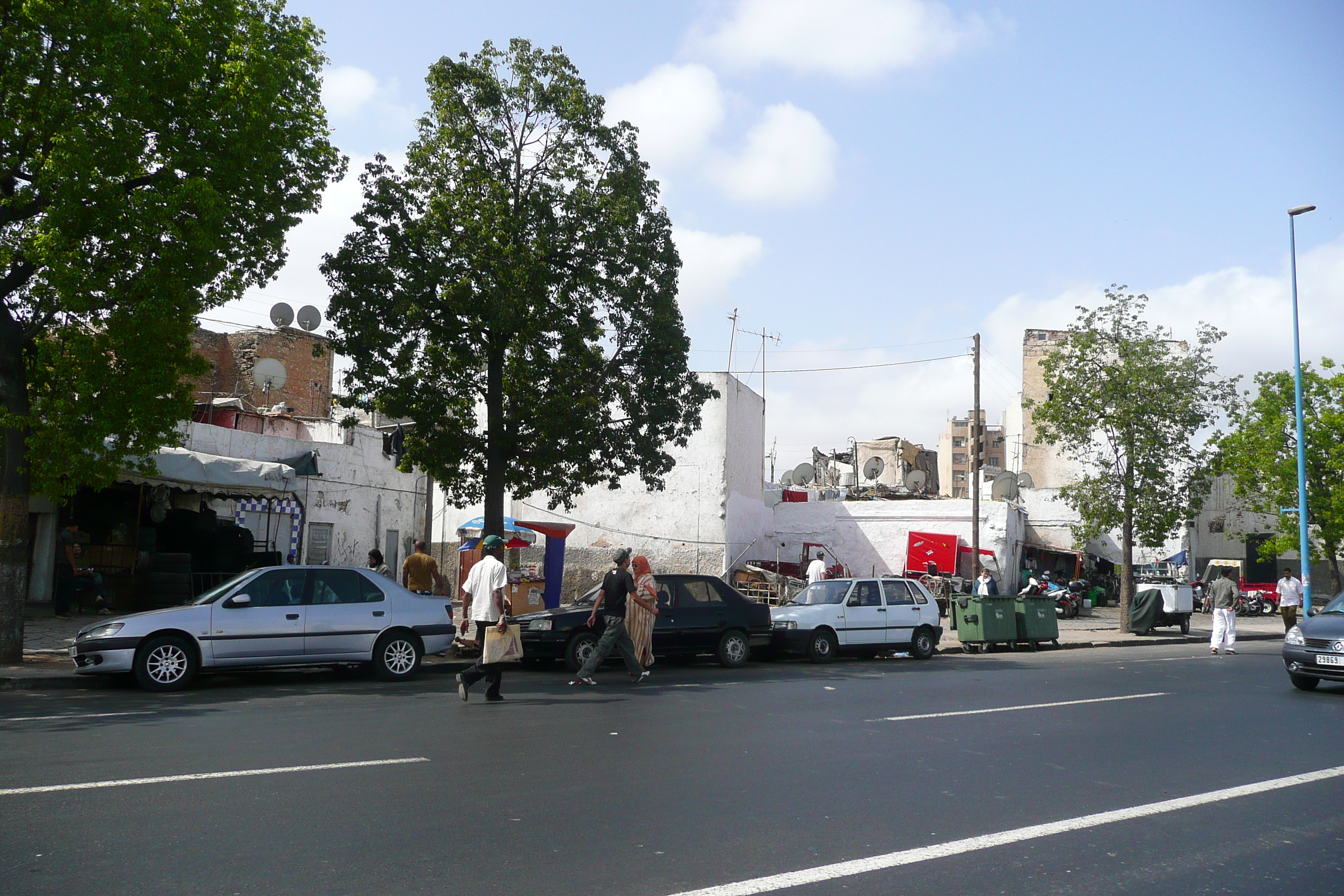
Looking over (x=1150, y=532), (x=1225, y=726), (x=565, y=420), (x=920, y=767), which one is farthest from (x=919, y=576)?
(x=920, y=767)

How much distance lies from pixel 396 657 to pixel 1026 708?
304 inches

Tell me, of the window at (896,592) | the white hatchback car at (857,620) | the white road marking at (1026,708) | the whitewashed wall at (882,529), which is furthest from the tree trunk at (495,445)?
the whitewashed wall at (882,529)

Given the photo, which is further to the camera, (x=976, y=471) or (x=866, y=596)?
(x=976, y=471)

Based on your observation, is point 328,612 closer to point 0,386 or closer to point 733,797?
point 0,386

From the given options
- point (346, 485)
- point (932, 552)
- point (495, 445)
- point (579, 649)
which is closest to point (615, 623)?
point (579, 649)

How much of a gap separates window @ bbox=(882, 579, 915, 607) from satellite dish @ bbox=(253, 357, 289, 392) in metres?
21.2

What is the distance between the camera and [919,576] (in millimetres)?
31078

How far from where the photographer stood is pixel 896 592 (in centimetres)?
1781

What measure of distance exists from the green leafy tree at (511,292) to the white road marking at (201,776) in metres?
8.26

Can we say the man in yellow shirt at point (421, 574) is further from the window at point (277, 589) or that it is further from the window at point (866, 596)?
the window at point (866, 596)

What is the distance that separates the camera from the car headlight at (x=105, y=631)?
11.1 metres

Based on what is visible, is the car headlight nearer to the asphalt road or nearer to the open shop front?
the asphalt road

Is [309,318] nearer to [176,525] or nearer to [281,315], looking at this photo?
[281,315]

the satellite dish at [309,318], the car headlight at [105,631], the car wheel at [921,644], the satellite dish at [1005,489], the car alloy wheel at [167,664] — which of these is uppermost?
the satellite dish at [309,318]
